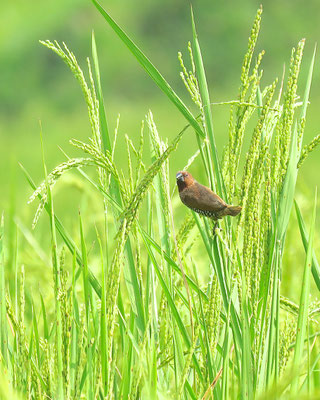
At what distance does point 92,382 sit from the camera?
904mm

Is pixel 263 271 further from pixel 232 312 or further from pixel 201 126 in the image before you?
pixel 201 126

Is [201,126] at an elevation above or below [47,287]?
above

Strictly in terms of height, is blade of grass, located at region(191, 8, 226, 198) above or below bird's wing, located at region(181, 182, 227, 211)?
above

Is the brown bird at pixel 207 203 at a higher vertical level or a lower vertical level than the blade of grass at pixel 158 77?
lower

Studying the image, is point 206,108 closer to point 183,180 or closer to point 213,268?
point 183,180

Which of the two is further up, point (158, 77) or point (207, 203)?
point (158, 77)

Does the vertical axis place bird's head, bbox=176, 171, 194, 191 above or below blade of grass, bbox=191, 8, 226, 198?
below

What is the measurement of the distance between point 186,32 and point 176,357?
5.98 metres

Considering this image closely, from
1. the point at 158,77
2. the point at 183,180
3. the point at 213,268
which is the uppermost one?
the point at 158,77

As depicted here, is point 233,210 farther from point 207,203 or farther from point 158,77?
point 158,77

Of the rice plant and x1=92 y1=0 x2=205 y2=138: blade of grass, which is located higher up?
x1=92 y1=0 x2=205 y2=138: blade of grass

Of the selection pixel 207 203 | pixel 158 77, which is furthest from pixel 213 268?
pixel 158 77

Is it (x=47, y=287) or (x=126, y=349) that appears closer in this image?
(x=126, y=349)

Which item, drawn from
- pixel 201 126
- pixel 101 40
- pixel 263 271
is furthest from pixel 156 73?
pixel 101 40
